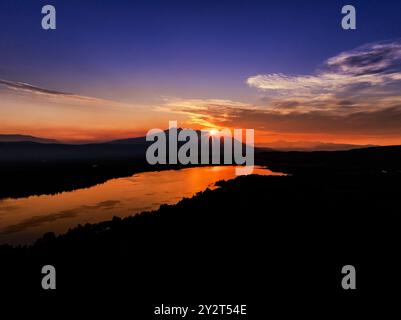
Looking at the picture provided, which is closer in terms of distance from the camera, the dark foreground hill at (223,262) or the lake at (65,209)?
the dark foreground hill at (223,262)

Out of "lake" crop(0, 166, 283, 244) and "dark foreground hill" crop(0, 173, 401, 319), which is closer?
"dark foreground hill" crop(0, 173, 401, 319)

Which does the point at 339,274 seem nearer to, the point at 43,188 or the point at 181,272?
the point at 181,272

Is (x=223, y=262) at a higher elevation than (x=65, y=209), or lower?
lower

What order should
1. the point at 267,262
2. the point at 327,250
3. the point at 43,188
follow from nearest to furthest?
the point at 267,262 → the point at 327,250 → the point at 43,188

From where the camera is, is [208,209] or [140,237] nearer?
[140,237]

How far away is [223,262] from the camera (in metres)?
13.4

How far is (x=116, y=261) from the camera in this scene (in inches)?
555

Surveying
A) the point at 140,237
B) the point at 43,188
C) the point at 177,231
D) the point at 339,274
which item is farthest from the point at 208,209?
the point at 43,188

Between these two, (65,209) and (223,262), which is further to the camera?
(65,209)

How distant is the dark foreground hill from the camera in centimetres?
1050

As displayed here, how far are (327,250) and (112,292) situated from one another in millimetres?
10474

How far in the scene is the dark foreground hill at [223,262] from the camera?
34.4 ft
